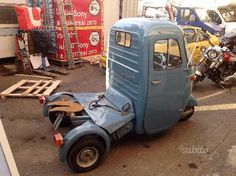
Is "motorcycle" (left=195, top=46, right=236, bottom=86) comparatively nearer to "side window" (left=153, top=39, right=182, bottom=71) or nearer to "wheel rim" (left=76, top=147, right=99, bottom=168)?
"side window" (left=153, top=39, right=182, bottom=71)

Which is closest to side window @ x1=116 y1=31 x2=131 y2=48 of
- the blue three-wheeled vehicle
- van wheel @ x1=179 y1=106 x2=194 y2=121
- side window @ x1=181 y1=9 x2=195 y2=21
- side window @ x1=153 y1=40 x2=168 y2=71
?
the blue three-wheeled vehicle

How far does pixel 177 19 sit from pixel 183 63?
31.6 ft

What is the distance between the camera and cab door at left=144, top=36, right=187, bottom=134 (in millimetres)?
3647

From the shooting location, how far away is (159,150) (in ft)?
13.0

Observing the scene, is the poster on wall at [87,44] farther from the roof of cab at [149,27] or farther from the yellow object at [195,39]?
the roof of cab at [149,27]

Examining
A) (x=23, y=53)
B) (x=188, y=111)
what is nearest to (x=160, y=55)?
(x=188, y=111)

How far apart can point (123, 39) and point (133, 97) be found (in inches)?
37.3

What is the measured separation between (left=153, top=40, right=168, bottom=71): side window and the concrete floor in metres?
1.29

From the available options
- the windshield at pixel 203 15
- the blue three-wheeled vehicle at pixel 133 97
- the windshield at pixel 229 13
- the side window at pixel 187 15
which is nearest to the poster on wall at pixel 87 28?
the blue three-wheeled vehicle at pixel 133 97

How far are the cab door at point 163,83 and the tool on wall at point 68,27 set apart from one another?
5065 mm

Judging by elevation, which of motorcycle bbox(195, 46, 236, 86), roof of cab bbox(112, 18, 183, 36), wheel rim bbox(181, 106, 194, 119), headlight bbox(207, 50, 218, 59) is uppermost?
roof of cab bbox(112, 18, 183, 36)

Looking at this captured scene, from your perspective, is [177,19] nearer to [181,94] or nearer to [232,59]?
[232,59]

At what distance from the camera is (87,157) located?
135 inches

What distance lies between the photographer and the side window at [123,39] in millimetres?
3896
